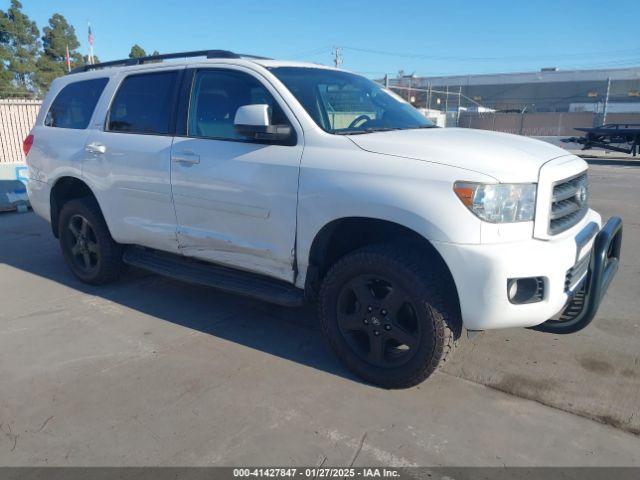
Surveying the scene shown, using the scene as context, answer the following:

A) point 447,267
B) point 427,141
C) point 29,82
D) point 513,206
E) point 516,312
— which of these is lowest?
point 516,312

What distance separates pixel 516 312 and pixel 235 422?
1.66m

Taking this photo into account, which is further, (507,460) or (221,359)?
(221,359)

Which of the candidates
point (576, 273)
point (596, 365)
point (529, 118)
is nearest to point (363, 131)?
point (576, 273)

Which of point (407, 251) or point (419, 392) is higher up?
point (407, 251)

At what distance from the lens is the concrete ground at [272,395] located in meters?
2.67

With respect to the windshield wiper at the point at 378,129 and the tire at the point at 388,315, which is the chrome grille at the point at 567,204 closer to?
the tire at the point at 388,315

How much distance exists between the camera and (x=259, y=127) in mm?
3373

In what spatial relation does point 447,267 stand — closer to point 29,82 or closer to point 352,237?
point 352,237

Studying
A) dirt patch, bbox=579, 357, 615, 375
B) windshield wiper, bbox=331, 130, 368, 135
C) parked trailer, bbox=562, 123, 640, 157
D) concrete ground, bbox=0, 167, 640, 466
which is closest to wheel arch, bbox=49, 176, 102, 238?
concrete ground, bbox=0, 167, 640, 466

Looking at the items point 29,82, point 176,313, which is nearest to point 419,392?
point 176,313

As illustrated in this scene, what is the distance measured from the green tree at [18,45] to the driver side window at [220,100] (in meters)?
39.7

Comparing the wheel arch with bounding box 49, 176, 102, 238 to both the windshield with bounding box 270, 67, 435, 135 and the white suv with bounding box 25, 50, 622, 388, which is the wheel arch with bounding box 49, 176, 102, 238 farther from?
the windshield with bounding box 270, 67, 435, 135

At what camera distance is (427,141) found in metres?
3.18

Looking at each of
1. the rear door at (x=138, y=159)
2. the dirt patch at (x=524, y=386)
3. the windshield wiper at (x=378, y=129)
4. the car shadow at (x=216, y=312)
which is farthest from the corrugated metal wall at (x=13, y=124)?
the dirt patch at (x=524, y=386)
